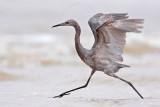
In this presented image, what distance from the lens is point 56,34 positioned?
70.4 feet

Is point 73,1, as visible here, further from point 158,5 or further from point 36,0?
point 158,5

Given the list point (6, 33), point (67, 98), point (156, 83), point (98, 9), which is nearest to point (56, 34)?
point (6, 33)

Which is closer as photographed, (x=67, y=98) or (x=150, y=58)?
(x=67, y=98)

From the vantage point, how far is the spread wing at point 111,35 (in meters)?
10.2

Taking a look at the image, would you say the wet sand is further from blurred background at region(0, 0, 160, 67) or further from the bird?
blurred background at region(0, 0, 160, 67)

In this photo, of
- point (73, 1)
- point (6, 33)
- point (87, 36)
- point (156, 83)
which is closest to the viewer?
point (156, 83)

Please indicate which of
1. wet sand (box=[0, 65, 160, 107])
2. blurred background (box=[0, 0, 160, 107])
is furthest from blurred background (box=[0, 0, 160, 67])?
wet sand (box=[0, 65, 160, 107])

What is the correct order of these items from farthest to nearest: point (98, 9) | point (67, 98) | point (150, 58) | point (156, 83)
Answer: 1. point (98, 9)
2. point (150, 58)
3. point (156, 83)
4. point (67, 98)

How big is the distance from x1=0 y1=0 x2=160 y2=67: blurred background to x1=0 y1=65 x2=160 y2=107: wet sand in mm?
1524

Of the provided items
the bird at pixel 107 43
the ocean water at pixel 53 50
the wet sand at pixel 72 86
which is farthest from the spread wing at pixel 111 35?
the ocean water at pixel 53 50

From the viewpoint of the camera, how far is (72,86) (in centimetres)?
1343

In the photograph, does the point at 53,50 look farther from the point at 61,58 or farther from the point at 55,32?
the point at 55,32

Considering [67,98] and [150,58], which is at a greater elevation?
Result: [67,98]

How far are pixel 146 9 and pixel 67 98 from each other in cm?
1706
